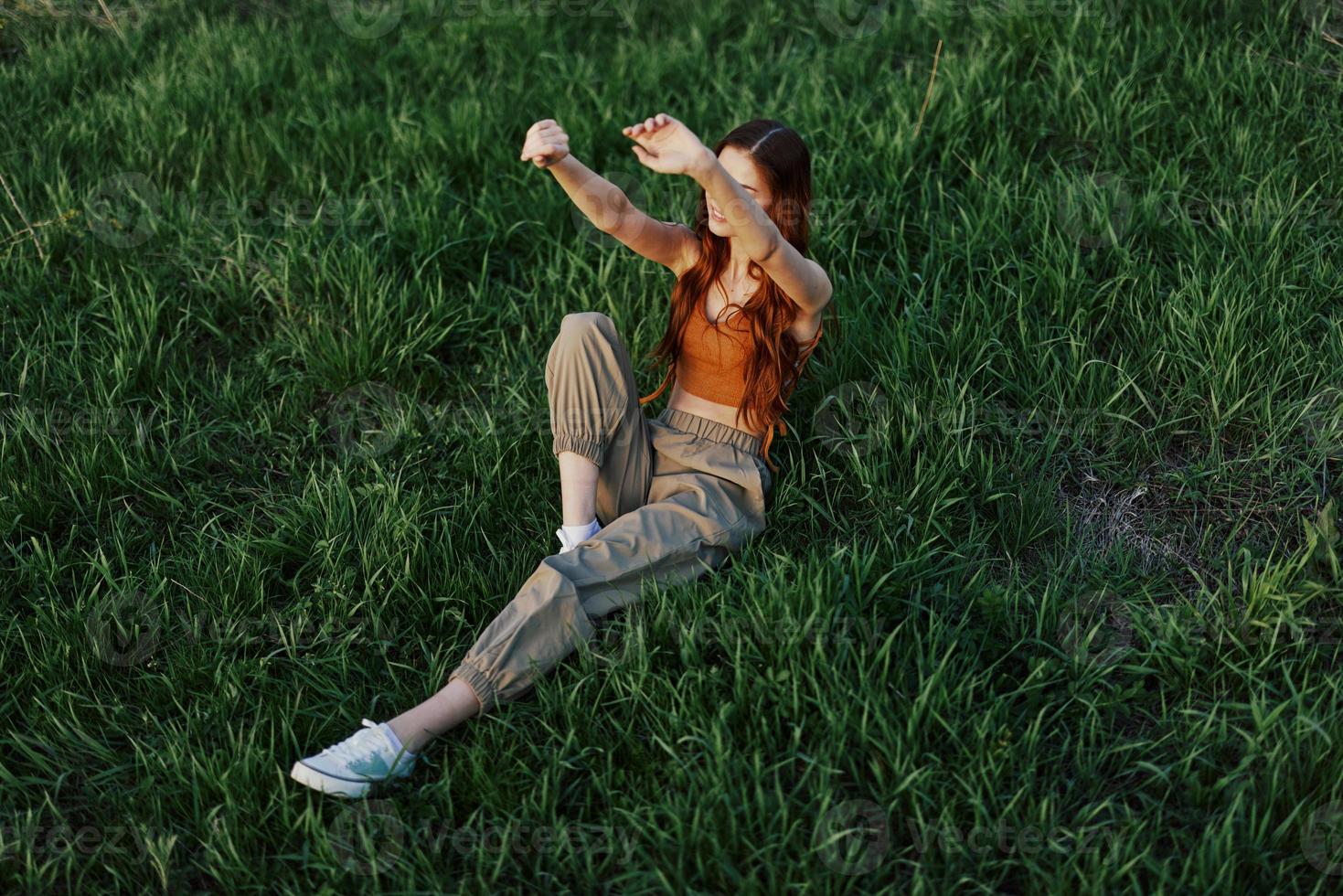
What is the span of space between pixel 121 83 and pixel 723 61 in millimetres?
2197

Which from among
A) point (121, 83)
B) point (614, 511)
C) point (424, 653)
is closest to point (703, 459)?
point (614, 511)

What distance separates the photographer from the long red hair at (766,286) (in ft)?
7.89

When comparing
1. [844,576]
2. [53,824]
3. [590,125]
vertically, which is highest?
[590,125]

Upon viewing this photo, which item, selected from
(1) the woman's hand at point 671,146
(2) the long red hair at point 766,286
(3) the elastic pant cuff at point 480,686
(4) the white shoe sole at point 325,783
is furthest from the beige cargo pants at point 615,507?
(1) the woman's hand at point 671,146

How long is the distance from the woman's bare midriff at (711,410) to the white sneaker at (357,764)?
1.00 metres

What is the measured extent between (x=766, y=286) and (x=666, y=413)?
0.41 m

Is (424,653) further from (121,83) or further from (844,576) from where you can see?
(121,83)

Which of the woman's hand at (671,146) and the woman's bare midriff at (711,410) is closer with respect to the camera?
the woman's hand at (671,146)

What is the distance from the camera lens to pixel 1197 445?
2.83 meters

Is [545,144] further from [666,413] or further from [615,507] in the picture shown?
[615,507]

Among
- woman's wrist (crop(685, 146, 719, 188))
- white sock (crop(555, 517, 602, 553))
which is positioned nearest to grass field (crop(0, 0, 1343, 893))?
white sock (crop(555, 517, 602, 553))

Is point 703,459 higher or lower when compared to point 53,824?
higher

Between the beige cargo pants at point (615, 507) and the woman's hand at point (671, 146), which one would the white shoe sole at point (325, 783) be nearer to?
the beige cargo pants at point (615, 507)

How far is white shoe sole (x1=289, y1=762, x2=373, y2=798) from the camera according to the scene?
6.97ft
